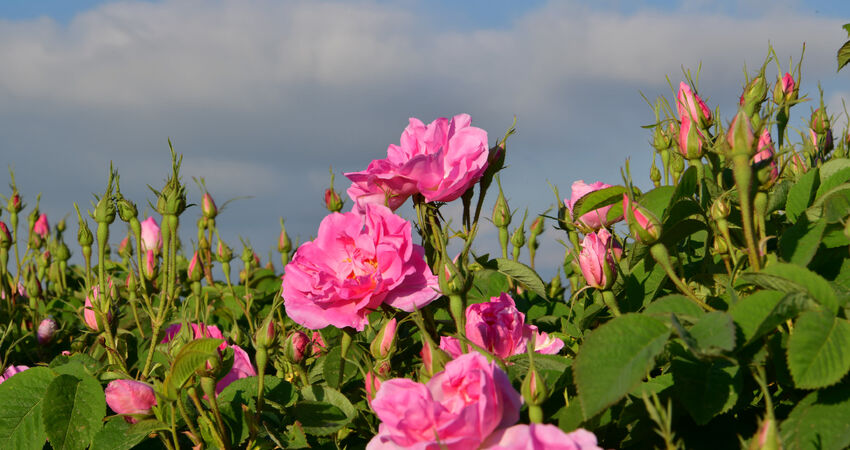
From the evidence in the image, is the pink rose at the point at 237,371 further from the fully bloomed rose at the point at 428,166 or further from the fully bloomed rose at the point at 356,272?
the fully bloomed rose at the point at 428,166

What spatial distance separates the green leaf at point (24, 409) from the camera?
1.83 metres

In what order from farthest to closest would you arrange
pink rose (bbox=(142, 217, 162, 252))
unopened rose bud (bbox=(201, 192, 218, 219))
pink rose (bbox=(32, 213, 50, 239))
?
pink rose (bbox=(32, 213, 50, 239)), pink rose (bbox=(142, 217, 162, 252)), unopened rose bud (bbox=(201, 192, 218, 219))

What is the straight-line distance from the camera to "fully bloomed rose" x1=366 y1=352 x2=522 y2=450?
1.11m

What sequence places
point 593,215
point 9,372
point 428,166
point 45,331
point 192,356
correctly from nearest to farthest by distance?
point 192,356, point 428,166, point 593,215, point 9,372, point 45,331

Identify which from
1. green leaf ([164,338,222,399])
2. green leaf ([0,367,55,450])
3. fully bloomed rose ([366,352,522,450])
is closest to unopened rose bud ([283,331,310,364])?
green leaf ([164,338,222,399])

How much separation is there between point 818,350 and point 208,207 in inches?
123

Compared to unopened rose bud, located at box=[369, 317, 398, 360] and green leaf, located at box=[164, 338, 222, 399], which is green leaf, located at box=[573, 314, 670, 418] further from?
green leaf, located at box=[164, 338, 222, 399]

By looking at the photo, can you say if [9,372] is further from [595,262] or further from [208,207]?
[595,262]

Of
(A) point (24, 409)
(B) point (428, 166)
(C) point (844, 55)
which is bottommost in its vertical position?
(A) point (24, 409)

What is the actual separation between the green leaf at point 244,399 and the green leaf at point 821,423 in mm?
1089

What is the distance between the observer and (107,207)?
2.21 meters

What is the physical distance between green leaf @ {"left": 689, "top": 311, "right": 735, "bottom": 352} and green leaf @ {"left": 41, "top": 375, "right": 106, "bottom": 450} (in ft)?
4.64

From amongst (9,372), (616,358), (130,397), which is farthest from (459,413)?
(9,372)

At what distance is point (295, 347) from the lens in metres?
1.92
